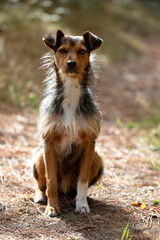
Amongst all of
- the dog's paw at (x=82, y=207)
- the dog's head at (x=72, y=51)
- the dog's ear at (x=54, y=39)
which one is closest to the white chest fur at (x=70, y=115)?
the dog's head at (x=72, y=51)

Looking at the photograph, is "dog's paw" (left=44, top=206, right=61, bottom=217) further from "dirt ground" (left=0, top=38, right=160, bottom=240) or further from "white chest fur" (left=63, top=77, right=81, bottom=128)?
"white chest fur" (left=63, top=77, right=81, bottom=128)

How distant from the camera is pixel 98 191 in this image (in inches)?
187

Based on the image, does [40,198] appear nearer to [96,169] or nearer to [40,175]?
[40,175]

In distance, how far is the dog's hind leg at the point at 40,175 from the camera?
4.27 m

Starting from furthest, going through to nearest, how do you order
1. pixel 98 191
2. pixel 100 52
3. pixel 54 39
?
pixel 100 52 < pixel 98 191 < pixel 54 39

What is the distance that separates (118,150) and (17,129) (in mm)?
2254

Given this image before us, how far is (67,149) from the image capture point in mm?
4109

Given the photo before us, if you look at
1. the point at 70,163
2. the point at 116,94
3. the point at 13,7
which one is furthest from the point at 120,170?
the point at 13,7

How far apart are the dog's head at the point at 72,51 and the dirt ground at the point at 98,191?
159 centimetres

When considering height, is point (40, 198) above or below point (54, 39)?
below

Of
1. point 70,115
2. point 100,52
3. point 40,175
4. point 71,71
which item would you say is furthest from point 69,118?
point 100,52

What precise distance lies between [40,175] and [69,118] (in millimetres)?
927

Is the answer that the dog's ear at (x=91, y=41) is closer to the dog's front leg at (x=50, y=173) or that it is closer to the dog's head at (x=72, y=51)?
the dog's head at (x=72, y=51)

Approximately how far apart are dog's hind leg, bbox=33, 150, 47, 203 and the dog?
0.05 ft
